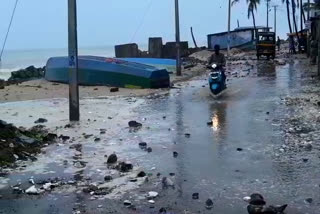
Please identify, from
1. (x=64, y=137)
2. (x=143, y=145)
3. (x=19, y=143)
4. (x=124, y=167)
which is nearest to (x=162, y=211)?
(x=124, y=167)

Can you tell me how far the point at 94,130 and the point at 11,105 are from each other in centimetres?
603

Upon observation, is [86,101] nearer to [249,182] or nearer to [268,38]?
[249,182]

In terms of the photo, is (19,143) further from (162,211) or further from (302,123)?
(302,123)

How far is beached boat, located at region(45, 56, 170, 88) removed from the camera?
2152cm

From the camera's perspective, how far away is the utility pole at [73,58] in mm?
12047

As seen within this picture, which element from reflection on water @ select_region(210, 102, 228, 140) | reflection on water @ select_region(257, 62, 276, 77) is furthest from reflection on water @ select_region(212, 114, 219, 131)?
reflection on water @ select_region(257, 62, 276, 77)

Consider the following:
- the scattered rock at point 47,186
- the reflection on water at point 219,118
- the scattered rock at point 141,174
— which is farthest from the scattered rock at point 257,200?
the reflection on water at point 219,118

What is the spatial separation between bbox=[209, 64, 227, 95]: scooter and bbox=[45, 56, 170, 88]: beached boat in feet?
16.6

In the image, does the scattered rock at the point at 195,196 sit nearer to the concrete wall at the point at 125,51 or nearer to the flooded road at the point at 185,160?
the flooded road at the point at 185,160

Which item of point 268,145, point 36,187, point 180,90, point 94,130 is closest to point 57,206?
point 36,187

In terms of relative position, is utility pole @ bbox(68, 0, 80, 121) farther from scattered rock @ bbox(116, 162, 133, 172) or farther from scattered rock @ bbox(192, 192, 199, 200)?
scattered rock @ bbox(192, 192, 199, 200)

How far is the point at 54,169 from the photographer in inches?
301

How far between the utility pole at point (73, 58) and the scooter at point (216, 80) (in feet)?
18.7

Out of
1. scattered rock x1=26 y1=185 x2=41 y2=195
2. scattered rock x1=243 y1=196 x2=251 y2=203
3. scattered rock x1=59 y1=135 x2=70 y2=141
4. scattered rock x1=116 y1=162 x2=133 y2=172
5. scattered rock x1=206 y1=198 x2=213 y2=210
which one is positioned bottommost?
scattered rock x1=206 y1=198 x2=213 y2=210
